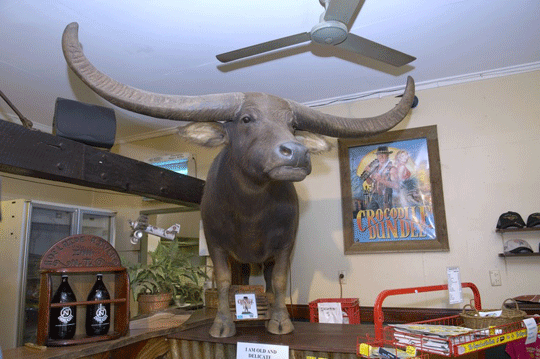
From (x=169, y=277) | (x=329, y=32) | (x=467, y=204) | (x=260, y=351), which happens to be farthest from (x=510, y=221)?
(x=169, y=277)

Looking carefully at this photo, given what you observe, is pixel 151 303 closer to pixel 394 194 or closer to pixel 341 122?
pixel 341 122

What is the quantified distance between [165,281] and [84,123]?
4.12 feet

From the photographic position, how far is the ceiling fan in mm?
1891

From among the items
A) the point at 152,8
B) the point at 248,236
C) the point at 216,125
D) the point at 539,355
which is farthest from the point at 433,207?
the point at 152,8

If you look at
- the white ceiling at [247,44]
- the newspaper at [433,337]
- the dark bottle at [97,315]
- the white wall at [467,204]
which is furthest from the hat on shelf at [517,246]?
the dark bottle at [97,315]

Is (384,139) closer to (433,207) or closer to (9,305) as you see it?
(433,207)

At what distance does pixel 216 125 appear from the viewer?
75.9 inches

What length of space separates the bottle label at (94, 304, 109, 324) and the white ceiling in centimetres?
159

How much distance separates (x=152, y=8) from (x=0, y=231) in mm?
2524

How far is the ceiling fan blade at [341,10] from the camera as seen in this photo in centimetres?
181

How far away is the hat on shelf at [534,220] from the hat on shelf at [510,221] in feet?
0.13

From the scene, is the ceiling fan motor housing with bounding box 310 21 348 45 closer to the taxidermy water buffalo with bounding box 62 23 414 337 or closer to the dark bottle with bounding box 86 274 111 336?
the taxidermy water buffalo with bounding box 62 23 414 337

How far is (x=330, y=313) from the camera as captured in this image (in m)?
2.43

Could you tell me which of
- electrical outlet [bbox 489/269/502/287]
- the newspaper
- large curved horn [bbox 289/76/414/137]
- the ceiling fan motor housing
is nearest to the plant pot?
large curved horn [bbox 289/76/414/137]
